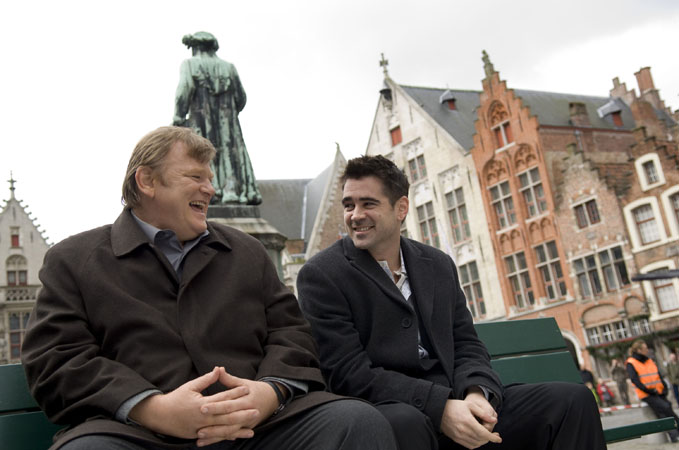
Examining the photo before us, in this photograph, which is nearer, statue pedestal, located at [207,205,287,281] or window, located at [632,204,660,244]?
statue pedestal, located at [207,205,287,281]

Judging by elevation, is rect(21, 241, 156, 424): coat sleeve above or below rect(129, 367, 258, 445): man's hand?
above

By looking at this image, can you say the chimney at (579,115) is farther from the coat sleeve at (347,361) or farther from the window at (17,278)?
the coat sleeve at (347,361)

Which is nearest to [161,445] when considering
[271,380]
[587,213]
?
[271,380]

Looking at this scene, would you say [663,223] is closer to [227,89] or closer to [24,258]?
[227,89]

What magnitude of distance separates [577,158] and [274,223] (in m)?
14.8

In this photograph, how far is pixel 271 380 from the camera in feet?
6.72

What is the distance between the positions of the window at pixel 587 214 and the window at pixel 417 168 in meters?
7.04

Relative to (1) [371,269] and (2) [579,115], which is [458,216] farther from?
(1) [371,269]

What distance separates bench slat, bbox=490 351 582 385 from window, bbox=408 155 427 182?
23964mm

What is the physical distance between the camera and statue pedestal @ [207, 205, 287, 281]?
227 inches

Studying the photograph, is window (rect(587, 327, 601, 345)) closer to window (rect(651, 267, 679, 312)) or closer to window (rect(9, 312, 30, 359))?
window (rect(651, 267, 679, 312))

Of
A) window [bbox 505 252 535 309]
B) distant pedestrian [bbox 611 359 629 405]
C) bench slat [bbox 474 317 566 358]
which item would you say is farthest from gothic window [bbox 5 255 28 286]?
bench slat [bbox 474 317 566 358]

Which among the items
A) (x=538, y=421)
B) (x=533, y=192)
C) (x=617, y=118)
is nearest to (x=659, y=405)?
(x=538, y=421)

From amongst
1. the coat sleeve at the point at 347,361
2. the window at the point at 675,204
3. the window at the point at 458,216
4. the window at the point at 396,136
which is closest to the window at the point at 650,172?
the window at the point at 675,204
